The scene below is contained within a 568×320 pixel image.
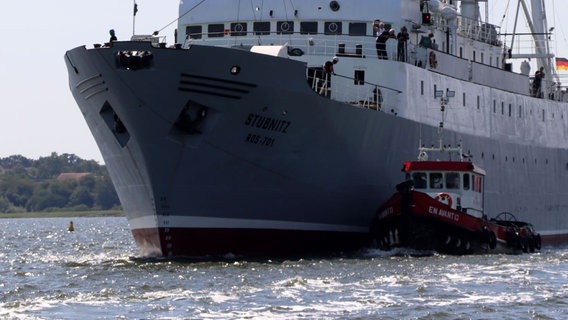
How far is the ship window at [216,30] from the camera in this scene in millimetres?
44438

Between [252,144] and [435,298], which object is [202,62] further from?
[435,298]

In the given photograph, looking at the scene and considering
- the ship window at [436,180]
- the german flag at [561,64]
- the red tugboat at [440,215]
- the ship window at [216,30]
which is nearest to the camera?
the red tugboat at [440,215]

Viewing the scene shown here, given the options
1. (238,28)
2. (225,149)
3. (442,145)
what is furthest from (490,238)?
(238,28)

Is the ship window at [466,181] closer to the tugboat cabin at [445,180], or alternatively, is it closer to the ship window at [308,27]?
the tugboat cabin at [445,180]

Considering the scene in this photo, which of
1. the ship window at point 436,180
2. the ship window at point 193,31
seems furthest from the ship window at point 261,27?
the ship window at point 436,180

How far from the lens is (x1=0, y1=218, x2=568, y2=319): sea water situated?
26078mm

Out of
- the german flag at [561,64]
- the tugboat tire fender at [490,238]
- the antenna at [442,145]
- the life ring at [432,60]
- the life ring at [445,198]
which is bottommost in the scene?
the tugboat tire fender at [490,238]

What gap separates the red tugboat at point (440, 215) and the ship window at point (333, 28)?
4695mm

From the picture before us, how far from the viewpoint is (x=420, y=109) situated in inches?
1724

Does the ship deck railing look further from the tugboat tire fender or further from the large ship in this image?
the tugboat tire fender

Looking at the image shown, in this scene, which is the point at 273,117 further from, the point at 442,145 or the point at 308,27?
the point at 442,145

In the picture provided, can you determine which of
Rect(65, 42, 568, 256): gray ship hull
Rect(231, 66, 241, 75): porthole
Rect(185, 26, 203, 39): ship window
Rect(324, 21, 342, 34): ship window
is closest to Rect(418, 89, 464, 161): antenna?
Rect(65, 42, 568, 256): gray ship hull

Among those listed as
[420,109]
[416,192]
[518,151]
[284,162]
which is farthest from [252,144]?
[518,151]

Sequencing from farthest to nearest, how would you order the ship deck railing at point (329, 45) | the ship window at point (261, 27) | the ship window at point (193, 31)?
the ship window at point (193, 31)
the ship window at point (261, 27)
the ship deck railing at point (329, 45)
